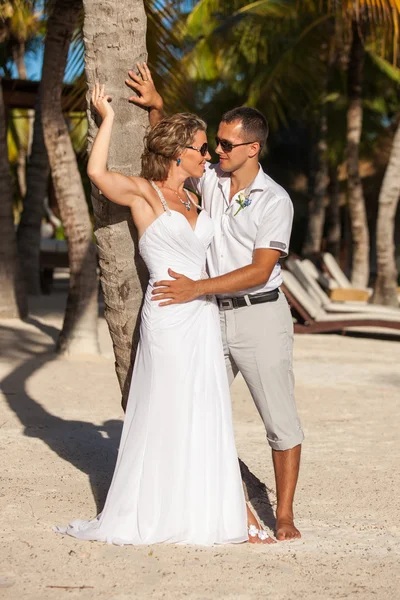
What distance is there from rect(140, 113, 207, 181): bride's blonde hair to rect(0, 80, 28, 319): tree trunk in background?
23.0 feet

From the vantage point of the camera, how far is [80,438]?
21.3ft

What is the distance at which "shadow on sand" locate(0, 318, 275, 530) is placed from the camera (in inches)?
204

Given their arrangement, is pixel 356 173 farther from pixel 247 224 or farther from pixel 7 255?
pixel 247 224

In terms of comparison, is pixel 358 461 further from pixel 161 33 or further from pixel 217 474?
pixel 161 33

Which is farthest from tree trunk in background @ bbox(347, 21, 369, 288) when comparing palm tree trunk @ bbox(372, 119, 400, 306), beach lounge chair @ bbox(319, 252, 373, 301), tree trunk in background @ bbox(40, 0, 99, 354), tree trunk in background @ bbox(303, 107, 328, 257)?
tree trunk in background @ bbox(40, 0, 99, 354)

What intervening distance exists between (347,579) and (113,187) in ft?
6.11

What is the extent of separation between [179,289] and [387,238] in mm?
12732

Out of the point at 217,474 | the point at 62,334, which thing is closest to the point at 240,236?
the point at 217,474

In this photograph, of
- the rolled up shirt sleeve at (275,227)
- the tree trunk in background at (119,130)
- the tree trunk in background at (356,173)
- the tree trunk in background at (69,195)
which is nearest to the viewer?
the rolled up shirt sleeve at (275,227)

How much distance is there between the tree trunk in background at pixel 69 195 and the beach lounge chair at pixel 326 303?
3.88m

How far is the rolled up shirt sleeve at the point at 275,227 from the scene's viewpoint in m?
4.20

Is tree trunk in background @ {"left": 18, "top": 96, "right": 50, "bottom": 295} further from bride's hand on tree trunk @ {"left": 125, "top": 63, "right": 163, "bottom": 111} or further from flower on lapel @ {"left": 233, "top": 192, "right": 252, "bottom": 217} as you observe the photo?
flower on lapel @ {"left": 233, "top": 192, "right": 252, "bottom": 217}

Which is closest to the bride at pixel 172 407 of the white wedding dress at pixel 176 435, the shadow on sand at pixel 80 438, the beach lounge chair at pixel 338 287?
the white wedding dress at pixel 176 435

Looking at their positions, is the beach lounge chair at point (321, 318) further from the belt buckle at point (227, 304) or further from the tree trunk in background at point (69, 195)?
the belt buckle at point (227, 304)
